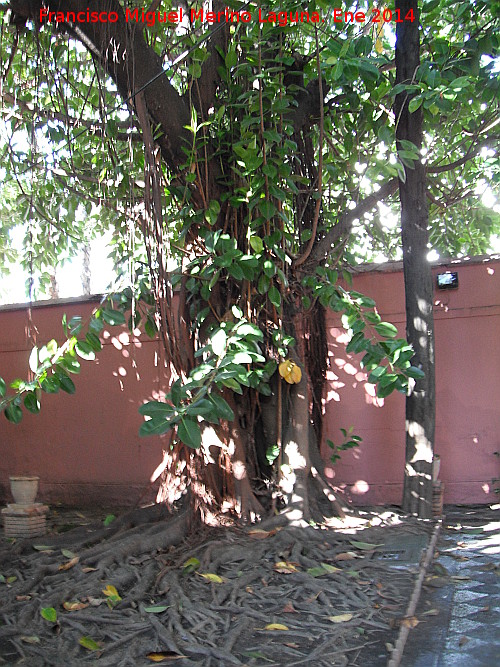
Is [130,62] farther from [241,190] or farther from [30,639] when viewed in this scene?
[30,639]

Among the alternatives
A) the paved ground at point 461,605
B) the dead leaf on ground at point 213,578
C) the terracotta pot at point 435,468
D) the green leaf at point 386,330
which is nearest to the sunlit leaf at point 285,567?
the dead leaf on ground at point 213,578

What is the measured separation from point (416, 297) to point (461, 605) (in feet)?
7.64

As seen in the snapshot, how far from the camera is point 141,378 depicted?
650 cm

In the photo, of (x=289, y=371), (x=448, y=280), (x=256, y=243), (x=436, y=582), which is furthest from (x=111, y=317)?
(x=448, y=280)

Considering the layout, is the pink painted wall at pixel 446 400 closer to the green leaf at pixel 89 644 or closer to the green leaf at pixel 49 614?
the green leaf at pixel 49 614

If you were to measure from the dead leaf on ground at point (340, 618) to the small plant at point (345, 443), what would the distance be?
214cm

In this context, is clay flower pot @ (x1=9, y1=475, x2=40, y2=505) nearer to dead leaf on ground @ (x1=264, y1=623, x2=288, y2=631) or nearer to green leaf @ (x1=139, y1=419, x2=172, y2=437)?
green leaf @ (x1=139, y1=419, x2=172, y2=437)

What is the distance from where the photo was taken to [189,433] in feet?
10.6

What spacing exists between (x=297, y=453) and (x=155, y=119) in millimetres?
2437

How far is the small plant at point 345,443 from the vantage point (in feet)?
18.0

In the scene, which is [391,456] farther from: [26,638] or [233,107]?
[26,638]

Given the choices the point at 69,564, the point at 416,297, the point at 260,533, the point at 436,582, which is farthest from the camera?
the point at 416,297

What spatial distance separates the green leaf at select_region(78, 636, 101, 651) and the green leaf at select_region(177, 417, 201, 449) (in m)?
0.95

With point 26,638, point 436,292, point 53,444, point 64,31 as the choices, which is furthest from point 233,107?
point 53,444
